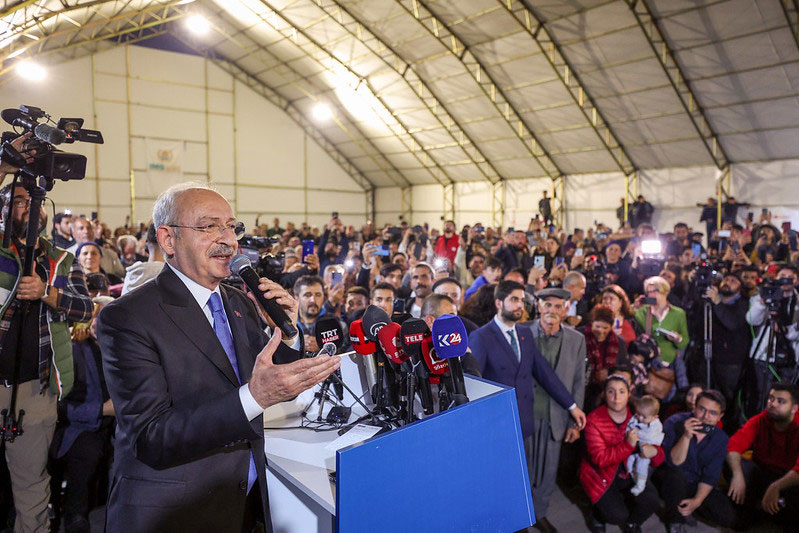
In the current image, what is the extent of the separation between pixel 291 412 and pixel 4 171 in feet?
5.27

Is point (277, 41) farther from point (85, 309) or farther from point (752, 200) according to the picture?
point (85, 309)

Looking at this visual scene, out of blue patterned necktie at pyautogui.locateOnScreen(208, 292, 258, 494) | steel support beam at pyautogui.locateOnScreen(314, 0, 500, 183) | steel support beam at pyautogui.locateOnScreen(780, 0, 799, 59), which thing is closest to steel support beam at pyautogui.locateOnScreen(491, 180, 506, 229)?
steel support beam at pyautogui.locateOnScreen(314, 0, 500, 183)

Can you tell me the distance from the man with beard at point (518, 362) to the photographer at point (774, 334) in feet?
7.27

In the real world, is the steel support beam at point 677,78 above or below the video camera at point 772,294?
above

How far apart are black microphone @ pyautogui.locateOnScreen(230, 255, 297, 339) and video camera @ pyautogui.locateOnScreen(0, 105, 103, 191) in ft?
3.37

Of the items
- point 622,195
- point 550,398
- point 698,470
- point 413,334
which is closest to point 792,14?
point 622,195

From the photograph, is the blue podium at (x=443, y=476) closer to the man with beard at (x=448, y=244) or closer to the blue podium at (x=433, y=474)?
the blue podium at (x=433, y=474)

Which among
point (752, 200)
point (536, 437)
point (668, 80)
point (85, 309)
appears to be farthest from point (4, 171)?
point (752, 200)

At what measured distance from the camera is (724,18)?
9797 mm

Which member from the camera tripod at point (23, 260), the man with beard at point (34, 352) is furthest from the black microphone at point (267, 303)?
the man with beard at point (34, 352)

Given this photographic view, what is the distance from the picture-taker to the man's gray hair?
147 centimetres

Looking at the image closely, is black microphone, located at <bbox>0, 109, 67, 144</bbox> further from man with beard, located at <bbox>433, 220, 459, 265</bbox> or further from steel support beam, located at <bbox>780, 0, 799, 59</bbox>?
steel support beam, located at <bbox>780, 0, 799, 59</bbox>

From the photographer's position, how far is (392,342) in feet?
5.54

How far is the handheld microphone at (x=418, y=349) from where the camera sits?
5.22 ft
